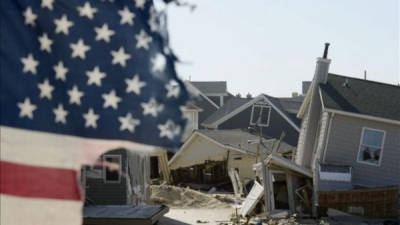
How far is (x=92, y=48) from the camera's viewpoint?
3656 mm

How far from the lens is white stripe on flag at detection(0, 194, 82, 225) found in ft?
11.2

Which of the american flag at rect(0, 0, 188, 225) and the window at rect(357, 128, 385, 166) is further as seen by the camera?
the window at rect(357, 128, 385, 166)

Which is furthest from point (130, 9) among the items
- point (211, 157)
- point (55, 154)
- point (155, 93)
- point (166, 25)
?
point (211, 157)

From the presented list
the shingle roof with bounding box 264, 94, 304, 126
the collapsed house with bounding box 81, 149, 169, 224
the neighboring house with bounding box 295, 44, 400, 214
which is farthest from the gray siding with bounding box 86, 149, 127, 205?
the shingle roof with bounding box 264, 94, 304, 126

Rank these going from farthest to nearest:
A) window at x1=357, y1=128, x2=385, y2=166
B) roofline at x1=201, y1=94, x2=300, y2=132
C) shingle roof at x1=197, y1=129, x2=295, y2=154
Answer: roofline at x1=201, y1=94, x2=300, y2=132
shingle roof at x1=197, y1=129, x2=295, y2=154
window at x1=357, y1=128, x2=385, y2=166

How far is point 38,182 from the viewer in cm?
344

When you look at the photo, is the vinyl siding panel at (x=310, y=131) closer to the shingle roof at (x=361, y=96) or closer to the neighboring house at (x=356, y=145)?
the shingle roof at (x=361, y=96)

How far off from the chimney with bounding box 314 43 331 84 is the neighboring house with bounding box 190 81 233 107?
115 feet

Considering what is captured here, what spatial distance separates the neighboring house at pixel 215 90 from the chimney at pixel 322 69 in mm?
34909

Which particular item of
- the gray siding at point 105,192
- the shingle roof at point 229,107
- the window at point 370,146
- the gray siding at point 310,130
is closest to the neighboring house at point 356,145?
the window at point 370,146

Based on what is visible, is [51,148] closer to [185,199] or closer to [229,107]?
[185,199]

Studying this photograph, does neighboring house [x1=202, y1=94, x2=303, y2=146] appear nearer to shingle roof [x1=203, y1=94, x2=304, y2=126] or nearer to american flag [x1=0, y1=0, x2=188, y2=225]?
shingle roof [x1=203, y1=94, x2=304, y2=126]

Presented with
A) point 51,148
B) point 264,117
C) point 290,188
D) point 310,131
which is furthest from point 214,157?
point 51,148

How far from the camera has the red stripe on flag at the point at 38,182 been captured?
3422 millimetres
